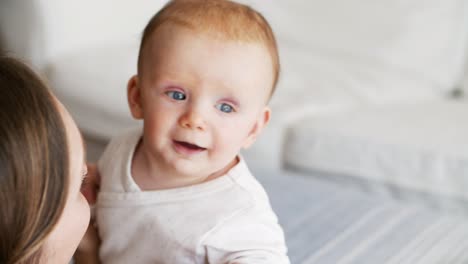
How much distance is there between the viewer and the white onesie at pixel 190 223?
88cm

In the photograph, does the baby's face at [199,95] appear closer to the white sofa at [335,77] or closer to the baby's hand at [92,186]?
the baby's hand at [92,186]

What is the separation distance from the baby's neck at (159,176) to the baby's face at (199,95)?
0.03 m

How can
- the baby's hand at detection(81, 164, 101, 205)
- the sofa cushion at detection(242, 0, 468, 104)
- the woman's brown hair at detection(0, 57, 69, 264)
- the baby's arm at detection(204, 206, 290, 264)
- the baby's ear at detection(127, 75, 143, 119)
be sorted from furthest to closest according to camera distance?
the sofa cushion at detection(242, 0, 468, 104)
the baby's hand at detection(81, 164, 101, 205)
the baby's ear at detection(127, 75, 143, 119)
the baby's arm at detection(204, 206, 290, 264)
the woman's brown hair at detection(0, 57, 69, 264)

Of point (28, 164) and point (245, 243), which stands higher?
point (28, 164)

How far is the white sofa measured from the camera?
6.22 ft

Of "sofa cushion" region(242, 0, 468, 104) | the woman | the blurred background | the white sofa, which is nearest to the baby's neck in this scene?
the woman

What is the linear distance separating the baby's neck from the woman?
0.74 feet

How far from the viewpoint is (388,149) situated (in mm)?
1876

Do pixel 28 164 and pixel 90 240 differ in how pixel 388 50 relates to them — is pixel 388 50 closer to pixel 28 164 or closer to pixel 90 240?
pixel 90 240

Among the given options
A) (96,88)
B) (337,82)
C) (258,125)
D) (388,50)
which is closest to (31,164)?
(258,125)

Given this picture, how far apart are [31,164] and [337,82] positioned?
173 cm

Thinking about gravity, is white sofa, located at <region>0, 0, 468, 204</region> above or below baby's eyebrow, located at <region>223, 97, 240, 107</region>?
below

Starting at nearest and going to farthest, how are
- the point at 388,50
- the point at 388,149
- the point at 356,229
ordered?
the point at 356,229
the point at 388,149
the point at 388,50

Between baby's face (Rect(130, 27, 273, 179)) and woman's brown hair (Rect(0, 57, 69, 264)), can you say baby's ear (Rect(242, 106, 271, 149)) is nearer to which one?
baby's face (Rect(130, 27, 273, 179))
